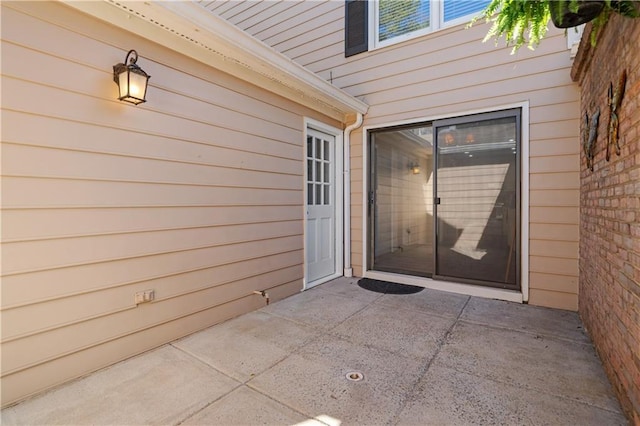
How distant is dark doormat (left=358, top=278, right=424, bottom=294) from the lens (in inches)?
150

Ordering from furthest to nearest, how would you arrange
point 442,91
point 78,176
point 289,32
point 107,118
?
point 289,32, point 442,91, point 107,118, point 78,176

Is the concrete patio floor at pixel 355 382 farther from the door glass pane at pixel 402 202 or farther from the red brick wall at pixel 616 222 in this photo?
the door glass pane at pixel 402 202

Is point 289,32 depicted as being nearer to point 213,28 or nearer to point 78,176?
point 213,28

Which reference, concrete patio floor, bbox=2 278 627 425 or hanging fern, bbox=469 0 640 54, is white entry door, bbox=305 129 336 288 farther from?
hanging fern, bbox=469 0 640 54

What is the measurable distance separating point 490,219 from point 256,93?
3.00 metres

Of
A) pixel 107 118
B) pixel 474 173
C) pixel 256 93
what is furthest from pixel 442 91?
pixel 107 118

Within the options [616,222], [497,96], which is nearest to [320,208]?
[497,96]

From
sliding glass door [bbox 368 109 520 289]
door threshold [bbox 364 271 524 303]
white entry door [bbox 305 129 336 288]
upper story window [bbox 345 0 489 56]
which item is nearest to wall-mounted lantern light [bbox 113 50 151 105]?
white entry door [bbox 305 129 336 288]

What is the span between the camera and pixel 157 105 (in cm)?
238

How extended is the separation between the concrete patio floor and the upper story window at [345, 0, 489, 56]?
3526 millimetres

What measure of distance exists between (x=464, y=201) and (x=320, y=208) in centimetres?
183

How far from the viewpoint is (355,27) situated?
4.39 meters

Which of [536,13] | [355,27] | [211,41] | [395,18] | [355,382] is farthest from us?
[355,27]

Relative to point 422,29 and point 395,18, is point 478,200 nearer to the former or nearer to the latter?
point 422,29
